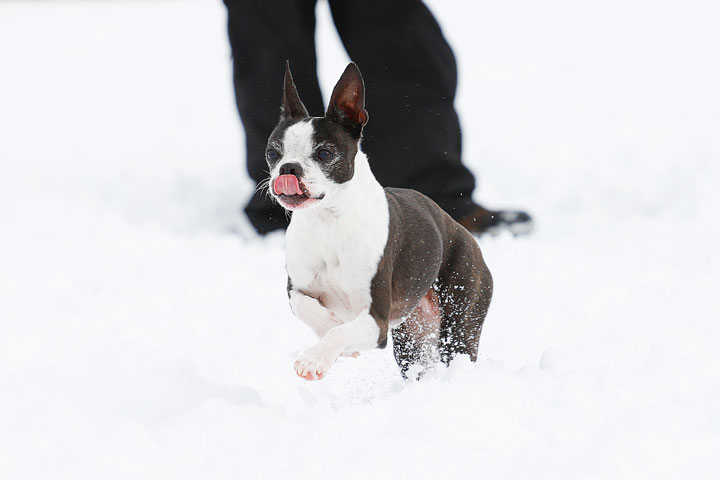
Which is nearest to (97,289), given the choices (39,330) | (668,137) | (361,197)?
(39,330)

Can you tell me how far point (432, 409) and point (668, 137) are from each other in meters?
4.38

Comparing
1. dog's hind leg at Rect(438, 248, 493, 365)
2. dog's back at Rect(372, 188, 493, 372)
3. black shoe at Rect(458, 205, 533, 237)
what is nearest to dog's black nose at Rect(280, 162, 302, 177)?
dog's back at Rect(372, 188, 493, 372)

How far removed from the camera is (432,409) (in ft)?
8.29

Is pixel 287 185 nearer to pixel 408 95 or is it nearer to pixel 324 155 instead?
pixel 324 155

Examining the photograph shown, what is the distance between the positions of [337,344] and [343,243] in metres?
0.26

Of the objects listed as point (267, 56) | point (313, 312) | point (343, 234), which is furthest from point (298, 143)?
point (267, 56)

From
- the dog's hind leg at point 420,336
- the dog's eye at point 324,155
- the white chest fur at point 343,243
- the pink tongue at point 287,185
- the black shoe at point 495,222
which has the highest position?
the dog's eye at point 324,155

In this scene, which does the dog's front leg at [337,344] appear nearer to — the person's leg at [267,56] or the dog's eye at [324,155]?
the dog's eye at [324,155]

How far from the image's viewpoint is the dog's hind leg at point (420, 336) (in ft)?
9.75

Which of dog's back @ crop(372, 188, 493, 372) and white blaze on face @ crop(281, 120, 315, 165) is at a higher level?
white blaze on face @ crop(281, 120, 315, 165)

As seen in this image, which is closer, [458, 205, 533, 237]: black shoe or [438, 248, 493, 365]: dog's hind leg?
[438, 248, 493, 365]: dog's hind leg

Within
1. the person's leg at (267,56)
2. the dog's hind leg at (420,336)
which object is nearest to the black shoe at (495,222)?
the person's leg at (267,56)

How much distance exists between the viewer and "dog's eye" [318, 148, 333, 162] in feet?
7.91

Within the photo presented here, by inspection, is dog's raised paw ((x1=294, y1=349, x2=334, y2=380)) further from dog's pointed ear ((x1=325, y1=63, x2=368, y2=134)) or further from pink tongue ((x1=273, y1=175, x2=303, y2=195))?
dog's pointed ear ((x1=325, y1=63, x2=368, y2=134))
